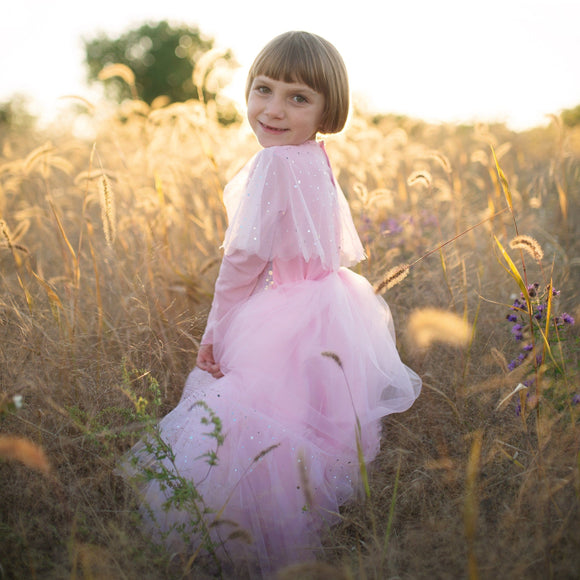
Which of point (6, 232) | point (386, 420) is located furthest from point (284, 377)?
point (6, 232)

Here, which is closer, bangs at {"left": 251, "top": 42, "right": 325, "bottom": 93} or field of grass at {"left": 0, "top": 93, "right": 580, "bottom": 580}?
field of grass at {"left": 0, "top": 93, "right": 580, "bottom": 580}

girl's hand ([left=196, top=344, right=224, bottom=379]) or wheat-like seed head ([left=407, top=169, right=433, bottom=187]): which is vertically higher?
wheat-like seed head ([left=407, top=169, right=433, bottom=187])

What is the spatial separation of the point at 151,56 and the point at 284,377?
2683 cm

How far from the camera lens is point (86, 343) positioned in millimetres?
2041

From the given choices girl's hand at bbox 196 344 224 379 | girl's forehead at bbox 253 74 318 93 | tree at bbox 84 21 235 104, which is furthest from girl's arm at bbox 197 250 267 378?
tree at bbox 84 21 235 104

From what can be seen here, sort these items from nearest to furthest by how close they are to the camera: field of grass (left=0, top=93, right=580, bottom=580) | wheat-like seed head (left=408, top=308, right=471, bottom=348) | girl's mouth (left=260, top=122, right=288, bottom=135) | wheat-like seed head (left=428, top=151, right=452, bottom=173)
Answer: field of grass (left=0, top=93, right=580, bottom=580) → girl's mouth (left=260, top=122, right=288, bottom=135) → wheat-like seed head (left=408, top=308, right=471, bottom=348) → wheat-like seed head (left=428, top=151, right=452, bottom=173)

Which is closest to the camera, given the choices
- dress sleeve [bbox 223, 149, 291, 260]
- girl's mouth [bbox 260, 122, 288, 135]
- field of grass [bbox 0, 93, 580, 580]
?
field of grass [bbox 0, 93, 580, 580]

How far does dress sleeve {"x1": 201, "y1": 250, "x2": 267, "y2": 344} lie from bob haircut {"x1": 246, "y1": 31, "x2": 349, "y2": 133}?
597mm

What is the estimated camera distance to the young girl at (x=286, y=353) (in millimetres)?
1354

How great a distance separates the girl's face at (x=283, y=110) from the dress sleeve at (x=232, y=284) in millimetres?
418

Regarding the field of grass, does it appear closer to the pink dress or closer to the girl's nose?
the pink dress

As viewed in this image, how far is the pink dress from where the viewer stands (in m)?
1.35

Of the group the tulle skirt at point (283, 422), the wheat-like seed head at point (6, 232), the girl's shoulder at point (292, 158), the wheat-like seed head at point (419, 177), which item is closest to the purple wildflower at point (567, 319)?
the tulle skirt at point (283, 422)

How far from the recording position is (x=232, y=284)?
1585 millimetres
